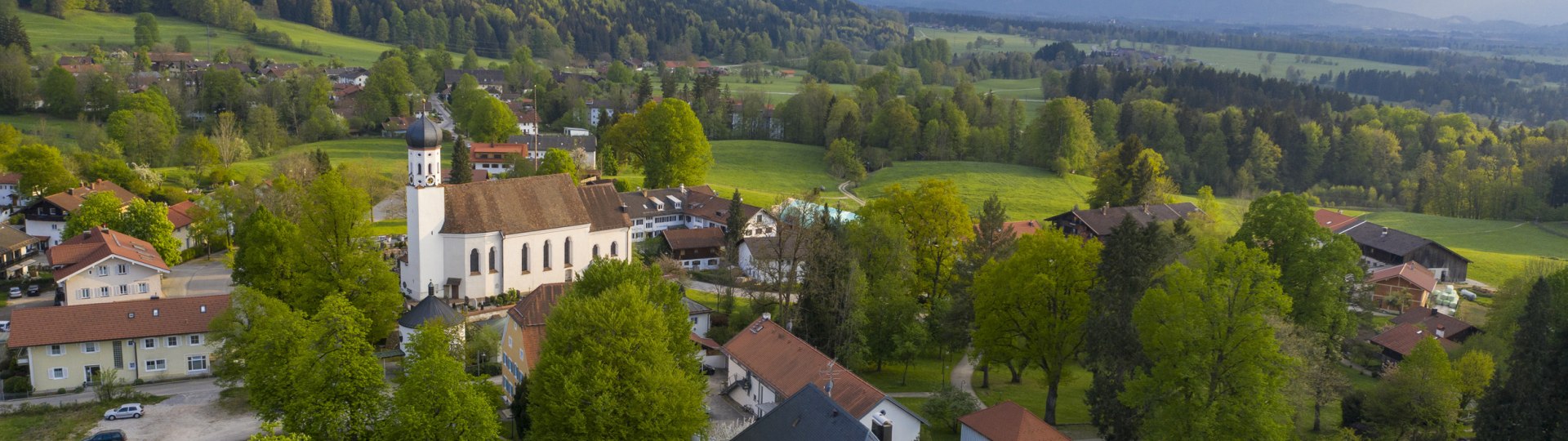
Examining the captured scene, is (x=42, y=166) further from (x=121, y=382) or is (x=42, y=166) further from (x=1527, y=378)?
(x=1527, y=378)

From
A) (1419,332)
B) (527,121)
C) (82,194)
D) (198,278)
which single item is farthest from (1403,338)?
(527,121)

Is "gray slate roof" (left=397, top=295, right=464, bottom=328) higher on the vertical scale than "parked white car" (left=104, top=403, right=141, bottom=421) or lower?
higher

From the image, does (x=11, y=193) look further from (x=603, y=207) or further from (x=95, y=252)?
(x=603, y=207)

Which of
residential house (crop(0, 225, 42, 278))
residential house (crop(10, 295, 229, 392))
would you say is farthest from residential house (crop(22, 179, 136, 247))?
residential house (crop(10, 295, 229, 392))

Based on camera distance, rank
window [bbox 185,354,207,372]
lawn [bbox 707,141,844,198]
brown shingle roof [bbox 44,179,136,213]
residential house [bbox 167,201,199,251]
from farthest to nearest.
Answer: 1. lawn [bbox 707,141,844,198]
2. brown shingle roof [bbox 44,179,136,213]
3. residential house [bbox 167,201,199,251]
4. window [bbox 185,354,207,372]

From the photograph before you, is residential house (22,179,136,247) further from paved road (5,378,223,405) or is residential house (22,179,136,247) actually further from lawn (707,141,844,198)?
lawn (707,141,844,198)

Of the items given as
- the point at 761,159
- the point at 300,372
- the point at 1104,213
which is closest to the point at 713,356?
the point at 300,372

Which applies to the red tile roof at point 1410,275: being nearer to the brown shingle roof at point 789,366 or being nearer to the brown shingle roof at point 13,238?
the brown shingle roof at point 789,366
